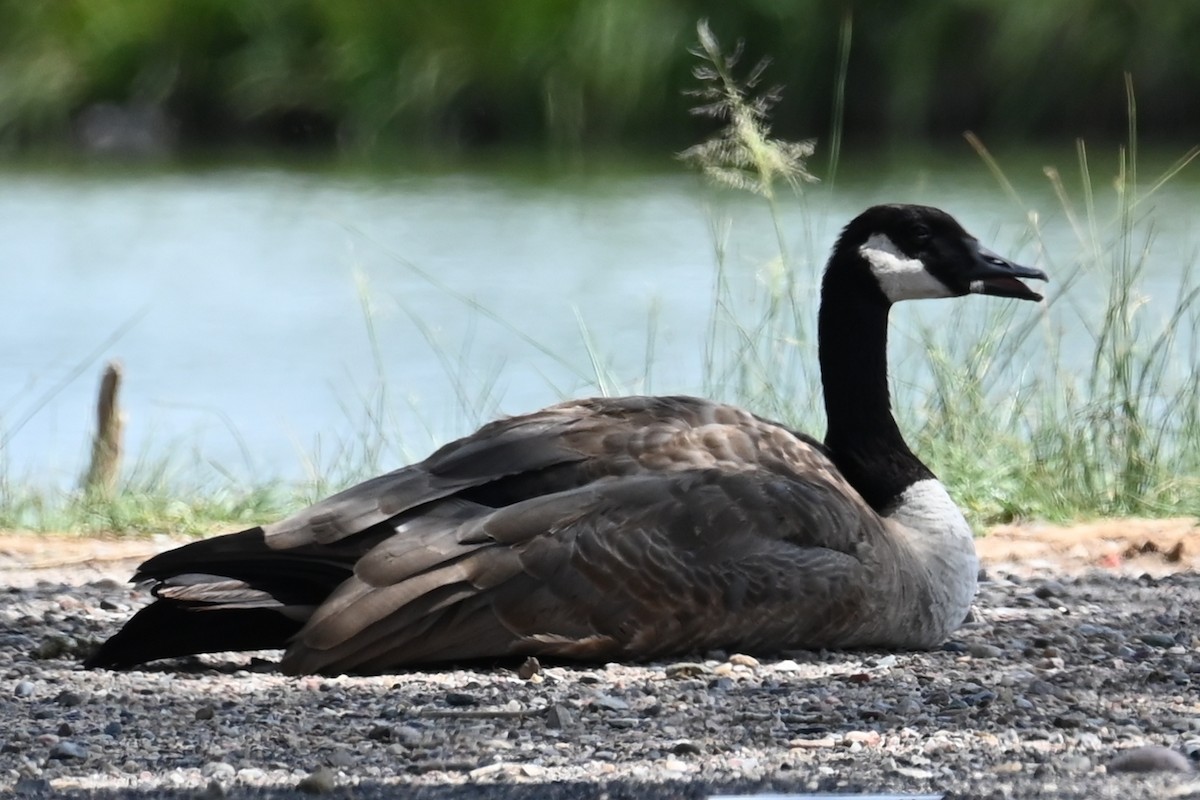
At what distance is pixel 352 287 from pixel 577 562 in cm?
1184

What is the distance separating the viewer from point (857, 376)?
6.33 m

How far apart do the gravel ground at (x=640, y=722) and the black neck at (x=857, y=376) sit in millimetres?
695

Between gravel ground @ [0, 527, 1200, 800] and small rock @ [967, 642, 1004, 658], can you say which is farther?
small rock @ [967, 642, 1004, 658]

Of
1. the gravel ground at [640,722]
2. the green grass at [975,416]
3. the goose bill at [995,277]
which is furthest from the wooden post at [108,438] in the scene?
the goose bill at [995,277]

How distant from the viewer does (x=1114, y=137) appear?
21.6m

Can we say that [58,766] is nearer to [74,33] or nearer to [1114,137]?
[1114,137]

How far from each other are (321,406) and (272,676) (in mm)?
7302

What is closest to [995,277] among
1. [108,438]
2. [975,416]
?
[975,416]

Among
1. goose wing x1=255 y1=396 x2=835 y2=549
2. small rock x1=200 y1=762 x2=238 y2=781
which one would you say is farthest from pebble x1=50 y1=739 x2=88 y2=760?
goose wing x1=255 y1=396 x2=835 y2=549

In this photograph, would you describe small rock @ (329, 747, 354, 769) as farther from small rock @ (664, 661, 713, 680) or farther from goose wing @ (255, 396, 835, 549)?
small rock @ (664, 661, 713, 680)

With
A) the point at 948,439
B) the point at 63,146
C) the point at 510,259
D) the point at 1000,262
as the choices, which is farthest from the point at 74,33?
the point at 1000,262

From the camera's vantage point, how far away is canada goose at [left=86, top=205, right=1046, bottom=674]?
5145mm

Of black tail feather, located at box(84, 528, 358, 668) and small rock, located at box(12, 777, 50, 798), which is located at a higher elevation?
black tail feather, located at box(84, 528, 358, 668)

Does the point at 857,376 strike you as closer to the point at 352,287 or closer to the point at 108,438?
the point at 108,438
